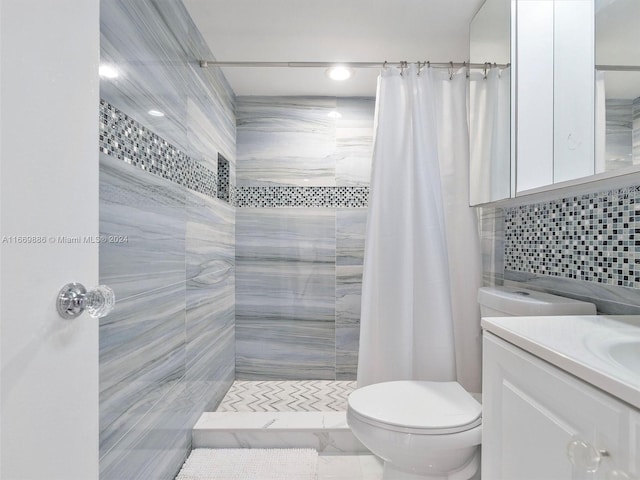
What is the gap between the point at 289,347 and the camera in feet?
9.15

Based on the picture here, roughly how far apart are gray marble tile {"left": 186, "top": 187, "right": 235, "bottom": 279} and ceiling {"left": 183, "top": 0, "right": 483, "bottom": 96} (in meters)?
0.88

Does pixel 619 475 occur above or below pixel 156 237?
below

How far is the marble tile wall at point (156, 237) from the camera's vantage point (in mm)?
1129

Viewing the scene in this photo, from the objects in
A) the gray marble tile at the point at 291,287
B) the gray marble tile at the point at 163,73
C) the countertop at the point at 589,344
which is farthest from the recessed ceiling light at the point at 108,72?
the gray marble tile at the point at 291,287

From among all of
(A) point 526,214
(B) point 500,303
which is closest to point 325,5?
(A) point 526,214

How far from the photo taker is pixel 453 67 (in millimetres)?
1960

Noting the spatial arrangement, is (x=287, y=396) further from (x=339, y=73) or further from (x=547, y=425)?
(x=339, y=73)

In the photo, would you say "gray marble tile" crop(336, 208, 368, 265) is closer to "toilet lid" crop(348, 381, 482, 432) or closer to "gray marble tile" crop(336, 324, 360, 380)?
"gray marble tile" crop(336, 324, 360, 380)

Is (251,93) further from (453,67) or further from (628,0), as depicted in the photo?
(628,0)

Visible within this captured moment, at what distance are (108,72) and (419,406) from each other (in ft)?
5.19

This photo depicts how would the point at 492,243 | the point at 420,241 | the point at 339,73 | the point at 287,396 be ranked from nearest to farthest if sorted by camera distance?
the point at 420,241
the point at 492,243
the point at 339,73
the point at 287,396
